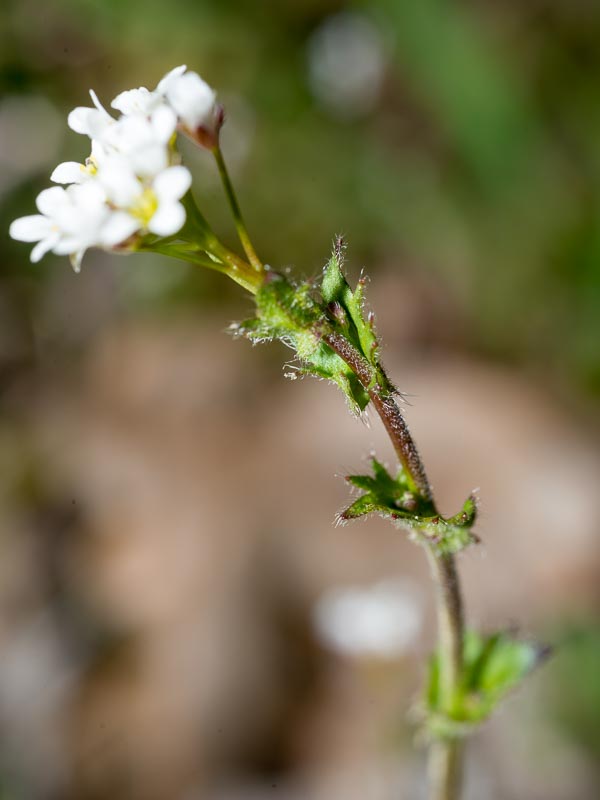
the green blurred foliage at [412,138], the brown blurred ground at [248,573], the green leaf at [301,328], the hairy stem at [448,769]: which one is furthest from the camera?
the green blurred foliage at [412,138]

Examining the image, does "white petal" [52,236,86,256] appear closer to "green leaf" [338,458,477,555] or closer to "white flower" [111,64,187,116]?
"white flower" [111,64,187,116]

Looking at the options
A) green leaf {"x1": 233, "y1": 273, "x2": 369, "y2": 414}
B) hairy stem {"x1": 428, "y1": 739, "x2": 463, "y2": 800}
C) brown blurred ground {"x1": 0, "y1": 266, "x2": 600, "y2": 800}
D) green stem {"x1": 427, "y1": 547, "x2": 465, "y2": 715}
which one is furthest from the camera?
brown blurred ground {"x1": 0, "y1": 266, "x2": 600, "y2": 800}

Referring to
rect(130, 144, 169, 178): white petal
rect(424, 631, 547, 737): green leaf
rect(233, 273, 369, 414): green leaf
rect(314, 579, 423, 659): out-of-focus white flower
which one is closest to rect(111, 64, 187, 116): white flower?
rect(130, 144, 169, 178): white petal

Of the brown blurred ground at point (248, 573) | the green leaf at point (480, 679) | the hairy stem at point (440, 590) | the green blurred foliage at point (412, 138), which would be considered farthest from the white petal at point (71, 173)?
the green blurred foliage at point (412, 138)

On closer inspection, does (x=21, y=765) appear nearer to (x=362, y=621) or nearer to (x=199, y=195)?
(x=362, y=621)

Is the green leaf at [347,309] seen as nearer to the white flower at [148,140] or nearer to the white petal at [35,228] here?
the white flower at [148,140]

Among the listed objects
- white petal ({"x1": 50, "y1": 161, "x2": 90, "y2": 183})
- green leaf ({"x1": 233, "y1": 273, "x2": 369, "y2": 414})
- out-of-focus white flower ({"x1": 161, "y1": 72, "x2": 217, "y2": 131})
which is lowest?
green leaf ({"x1": 233, "y1": 273, "x2": 369, "y2": 414})
